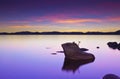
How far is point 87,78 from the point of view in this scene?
1752 centimetres

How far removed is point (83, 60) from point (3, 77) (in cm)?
1078

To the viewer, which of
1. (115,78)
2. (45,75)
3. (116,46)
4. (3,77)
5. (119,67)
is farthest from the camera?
(116,46)

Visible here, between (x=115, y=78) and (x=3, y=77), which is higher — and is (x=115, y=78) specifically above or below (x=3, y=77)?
above

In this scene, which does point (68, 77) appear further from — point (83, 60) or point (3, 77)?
point (83, 60)

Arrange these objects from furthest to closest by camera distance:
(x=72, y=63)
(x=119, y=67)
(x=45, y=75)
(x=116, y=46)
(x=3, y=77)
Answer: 1. (x=116, y=46)
2. (x=72, y=63)
3. (x=119, y=67)
4. (x=45, y=75)
5. (x=3, y=77)

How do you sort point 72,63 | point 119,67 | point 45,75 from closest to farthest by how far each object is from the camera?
point 45,75 → point 119,67 → point 72,63

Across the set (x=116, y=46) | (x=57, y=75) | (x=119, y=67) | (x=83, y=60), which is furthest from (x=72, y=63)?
(x=116, y=46)

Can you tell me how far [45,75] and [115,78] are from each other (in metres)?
8.12

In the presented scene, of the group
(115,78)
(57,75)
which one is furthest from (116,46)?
(115,78)

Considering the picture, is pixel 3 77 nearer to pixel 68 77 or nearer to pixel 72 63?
pixel 68 77

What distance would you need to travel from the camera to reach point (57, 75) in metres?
18.6

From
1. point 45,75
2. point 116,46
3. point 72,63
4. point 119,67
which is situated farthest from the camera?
point 116,46

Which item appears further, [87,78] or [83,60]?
[83,60]

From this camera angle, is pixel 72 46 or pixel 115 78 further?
pixel 72 46
